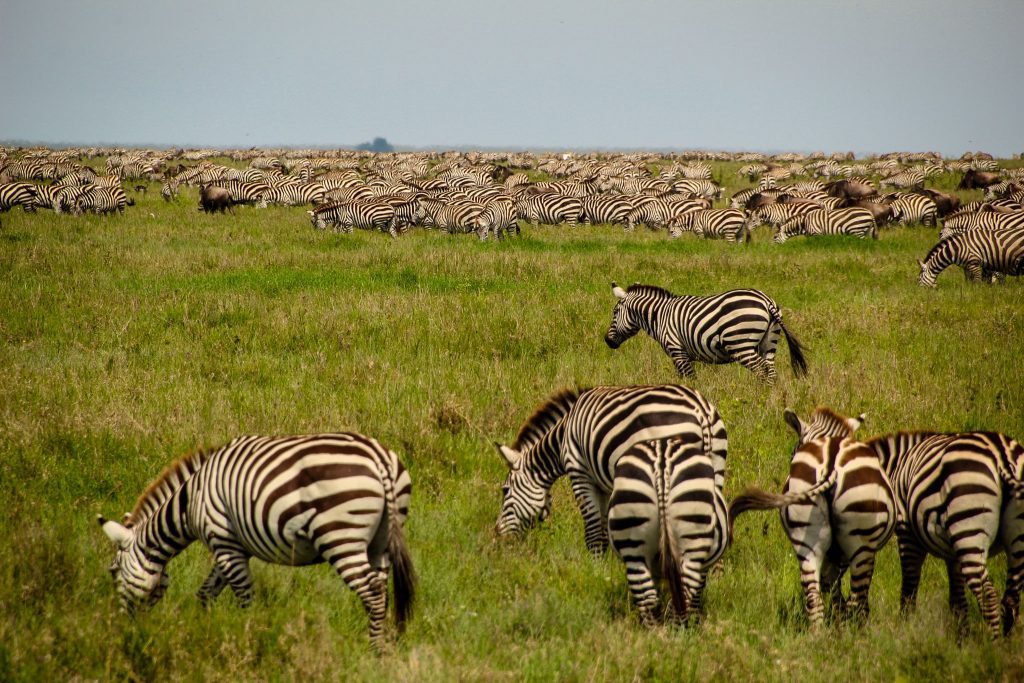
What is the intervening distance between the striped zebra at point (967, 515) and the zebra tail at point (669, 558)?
1.52 meters

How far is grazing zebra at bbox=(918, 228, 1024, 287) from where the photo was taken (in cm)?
1620

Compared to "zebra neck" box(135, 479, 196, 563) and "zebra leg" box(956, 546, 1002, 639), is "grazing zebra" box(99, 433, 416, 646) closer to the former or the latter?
"zebra neck" box(135, 479, 196, 563)

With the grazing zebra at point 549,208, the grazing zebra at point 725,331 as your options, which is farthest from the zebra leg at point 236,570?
the grazing zebra at point 549,208

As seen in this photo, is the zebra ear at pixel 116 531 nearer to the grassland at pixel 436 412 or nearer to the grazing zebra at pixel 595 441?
the grassland at pixel 436 412

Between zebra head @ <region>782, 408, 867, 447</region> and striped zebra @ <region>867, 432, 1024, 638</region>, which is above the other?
zebra head @ <region>782, 408, 867, 447</region>

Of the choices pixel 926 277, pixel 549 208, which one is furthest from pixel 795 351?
pixel 549 208

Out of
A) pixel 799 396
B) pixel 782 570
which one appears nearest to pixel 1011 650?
pixel 782 570

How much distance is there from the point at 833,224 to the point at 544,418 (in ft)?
67.7

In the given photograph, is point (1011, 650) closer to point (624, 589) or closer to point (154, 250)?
point (624, 589)

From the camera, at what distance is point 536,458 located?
20.6 feet

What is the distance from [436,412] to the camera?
338 inches

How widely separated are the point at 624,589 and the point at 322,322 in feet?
26.8

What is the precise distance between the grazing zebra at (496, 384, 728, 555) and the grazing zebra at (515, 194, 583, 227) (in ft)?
76.2

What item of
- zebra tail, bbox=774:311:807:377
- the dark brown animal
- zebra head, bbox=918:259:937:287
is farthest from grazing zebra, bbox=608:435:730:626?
the dark brown animal
